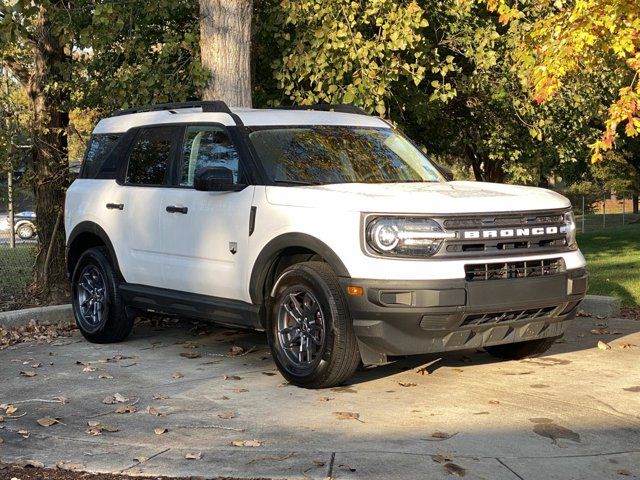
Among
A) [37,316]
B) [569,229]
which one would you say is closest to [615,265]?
[569,229]

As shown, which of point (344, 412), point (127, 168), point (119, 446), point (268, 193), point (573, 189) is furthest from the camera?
point (573, 189)

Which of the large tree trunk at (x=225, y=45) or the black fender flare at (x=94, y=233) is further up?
the large tree trunk at (x=225, y=45)

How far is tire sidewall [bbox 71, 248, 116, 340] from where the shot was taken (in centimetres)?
902

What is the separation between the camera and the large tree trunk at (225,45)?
11.2m

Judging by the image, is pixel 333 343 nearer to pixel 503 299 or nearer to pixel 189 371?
pixel 503 299

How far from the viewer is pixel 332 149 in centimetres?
791

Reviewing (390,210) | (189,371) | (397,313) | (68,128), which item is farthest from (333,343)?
(68,128)

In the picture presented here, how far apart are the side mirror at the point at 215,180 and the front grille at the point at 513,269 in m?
2.00

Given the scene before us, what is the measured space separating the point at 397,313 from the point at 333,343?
51cm

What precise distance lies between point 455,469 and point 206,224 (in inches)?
137

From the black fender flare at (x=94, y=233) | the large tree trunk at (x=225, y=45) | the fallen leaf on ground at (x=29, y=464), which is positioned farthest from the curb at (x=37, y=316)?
the fallen leaf on ground at (x=29, y=464)

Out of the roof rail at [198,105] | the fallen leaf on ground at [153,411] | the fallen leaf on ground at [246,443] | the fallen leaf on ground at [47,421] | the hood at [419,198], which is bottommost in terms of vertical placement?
the fallen leaf on ground at [47,421]

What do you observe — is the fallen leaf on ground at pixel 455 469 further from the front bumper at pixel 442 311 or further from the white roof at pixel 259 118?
the white roof at pixel 259 118

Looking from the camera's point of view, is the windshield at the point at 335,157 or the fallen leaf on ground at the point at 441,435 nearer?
the fallen leaf on ground at the point at 441,435
